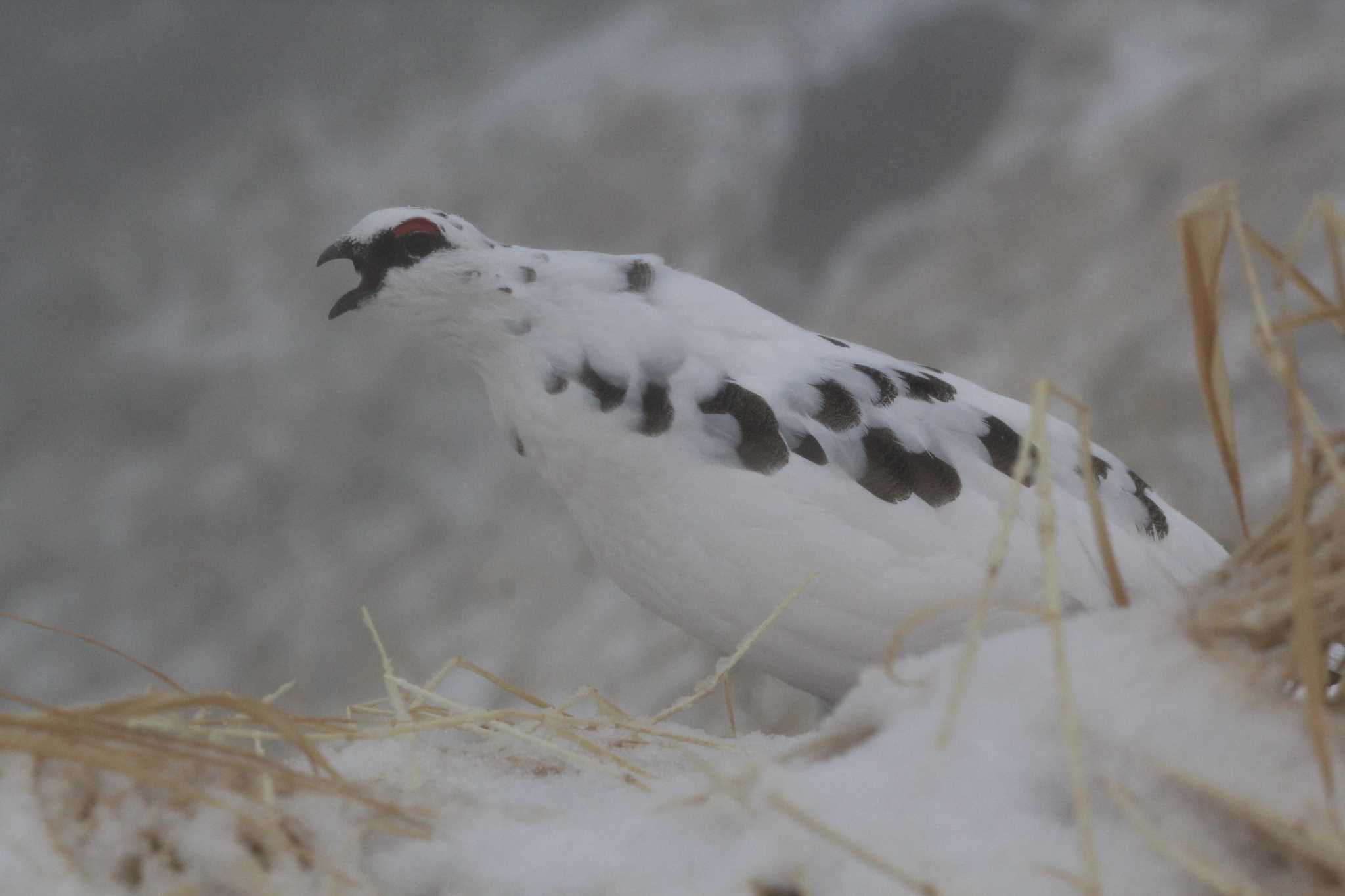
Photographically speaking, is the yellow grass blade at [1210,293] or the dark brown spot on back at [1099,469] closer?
the yellow grass blade at [1210,293]

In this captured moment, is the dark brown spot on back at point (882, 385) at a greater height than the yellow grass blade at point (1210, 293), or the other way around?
the dark brown spot on back at point (882, 385)

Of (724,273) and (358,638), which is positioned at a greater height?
(724,273)

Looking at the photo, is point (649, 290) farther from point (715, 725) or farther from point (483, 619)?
point (483, 619)

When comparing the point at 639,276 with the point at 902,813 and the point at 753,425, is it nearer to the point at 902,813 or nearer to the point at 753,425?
the point at 753,425

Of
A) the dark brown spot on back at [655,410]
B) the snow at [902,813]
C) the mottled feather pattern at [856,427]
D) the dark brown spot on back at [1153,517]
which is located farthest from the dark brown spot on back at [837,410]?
the snow at [902,813]

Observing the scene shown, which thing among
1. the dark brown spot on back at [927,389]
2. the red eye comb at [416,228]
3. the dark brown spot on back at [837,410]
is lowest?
the dark brown spot on back at [837,410]

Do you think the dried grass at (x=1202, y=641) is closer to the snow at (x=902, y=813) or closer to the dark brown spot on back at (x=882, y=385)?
the snow at (x=902, y=813)

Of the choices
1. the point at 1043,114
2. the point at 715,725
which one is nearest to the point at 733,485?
the point at 715,725

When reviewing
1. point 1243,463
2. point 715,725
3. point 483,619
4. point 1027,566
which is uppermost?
point 1243,463
